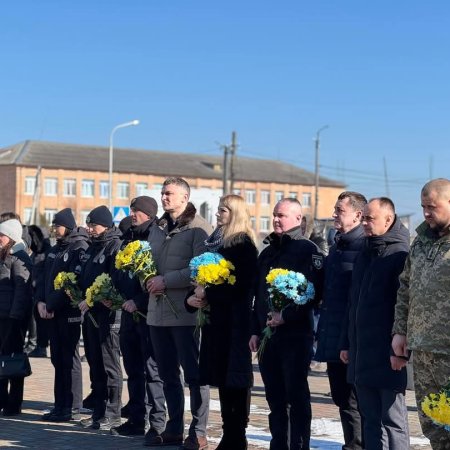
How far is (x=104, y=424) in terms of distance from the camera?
983 cm

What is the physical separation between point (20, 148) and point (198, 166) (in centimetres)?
1983

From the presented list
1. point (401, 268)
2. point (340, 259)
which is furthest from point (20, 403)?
point (401, 268)

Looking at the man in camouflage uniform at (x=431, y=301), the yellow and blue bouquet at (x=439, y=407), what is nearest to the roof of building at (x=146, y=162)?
the man in camouflage uniform at (x=431, y=301)

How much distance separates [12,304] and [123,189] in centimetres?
9141

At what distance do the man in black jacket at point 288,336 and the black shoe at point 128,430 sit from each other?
6.62ft

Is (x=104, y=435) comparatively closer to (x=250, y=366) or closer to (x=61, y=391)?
(x=61, y=391)

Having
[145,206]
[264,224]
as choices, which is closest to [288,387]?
[145,206]

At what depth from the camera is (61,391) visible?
413 inches

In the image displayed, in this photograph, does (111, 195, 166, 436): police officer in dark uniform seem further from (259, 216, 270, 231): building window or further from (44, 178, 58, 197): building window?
Result: (259, 216, 270, 231): building window

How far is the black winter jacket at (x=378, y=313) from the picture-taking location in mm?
6734

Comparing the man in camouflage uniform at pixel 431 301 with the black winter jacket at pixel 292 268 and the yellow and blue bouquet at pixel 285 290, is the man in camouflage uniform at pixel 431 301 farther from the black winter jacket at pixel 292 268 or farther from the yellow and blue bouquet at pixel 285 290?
the black winter jacket at pixel 292 268

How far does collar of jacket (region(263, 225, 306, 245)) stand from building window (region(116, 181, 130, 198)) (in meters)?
93.6

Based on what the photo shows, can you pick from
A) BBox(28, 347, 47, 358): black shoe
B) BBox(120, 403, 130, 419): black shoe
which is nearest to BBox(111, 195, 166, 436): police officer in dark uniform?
→ BBox(120, 403, 130, 419): black shoe

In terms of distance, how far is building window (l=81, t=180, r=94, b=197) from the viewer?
10075 cm
